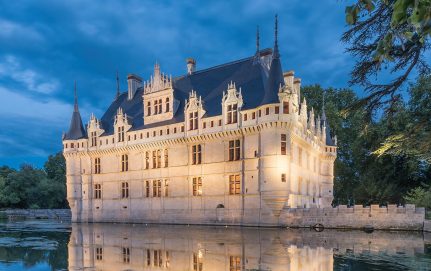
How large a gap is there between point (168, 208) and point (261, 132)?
1124 cm

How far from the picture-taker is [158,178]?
3406cm

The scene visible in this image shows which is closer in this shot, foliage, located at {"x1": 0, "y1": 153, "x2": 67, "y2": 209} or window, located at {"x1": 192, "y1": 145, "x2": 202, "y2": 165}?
window, located at {"x1": 192, "y1": 145, "x2": 202, "y2": 165}

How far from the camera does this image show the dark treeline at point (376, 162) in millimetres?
29031

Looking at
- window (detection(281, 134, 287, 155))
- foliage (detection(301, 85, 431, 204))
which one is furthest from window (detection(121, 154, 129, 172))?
foliage (detection(301, 85, 431, 204))

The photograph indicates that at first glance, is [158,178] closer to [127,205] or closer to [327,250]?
[127,205]

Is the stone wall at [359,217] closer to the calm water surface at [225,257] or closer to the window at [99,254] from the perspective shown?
the calm water surface at [225,257]

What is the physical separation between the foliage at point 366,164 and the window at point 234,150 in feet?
27.6

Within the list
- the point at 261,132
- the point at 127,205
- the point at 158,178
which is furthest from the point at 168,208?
the point at 261,132

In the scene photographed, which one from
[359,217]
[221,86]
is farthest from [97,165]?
[359,217]

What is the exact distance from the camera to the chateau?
90.2 feet

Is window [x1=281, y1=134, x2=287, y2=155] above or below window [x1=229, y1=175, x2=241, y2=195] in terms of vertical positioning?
above

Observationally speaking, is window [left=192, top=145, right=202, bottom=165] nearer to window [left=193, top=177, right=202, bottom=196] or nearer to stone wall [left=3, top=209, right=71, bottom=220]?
window [left=193, top=177, right=202, bottom=196]

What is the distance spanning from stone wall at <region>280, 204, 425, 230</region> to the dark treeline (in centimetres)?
306

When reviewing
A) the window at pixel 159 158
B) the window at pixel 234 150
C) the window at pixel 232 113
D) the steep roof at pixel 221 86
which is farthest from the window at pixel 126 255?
the window at pixel 159 158
